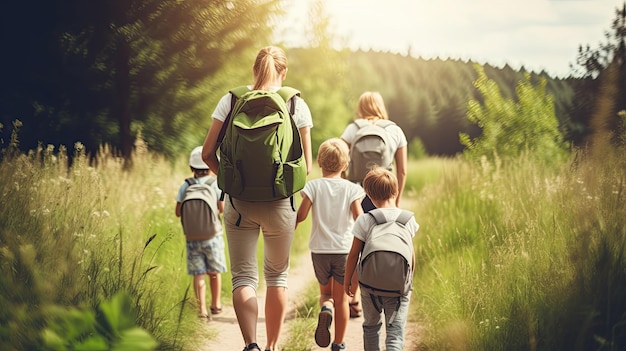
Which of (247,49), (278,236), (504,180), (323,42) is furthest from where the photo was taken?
(323,42)

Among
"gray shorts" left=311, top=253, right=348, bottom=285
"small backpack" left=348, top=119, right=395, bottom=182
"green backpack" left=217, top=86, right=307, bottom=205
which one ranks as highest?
"small backpack" left=348, top=119, right=395, bottom=182

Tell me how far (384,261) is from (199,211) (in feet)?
7.64

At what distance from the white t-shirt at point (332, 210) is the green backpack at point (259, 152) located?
72 centimetres

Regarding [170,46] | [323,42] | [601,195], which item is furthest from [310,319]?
[323,42]

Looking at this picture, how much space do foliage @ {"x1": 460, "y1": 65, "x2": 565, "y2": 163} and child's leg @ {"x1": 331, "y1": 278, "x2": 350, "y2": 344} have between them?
248 inches

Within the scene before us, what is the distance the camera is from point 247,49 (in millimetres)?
9828

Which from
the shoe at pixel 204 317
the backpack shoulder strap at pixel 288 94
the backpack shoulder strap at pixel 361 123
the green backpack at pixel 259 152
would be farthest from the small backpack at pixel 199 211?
the backpack shoulder strap at pixel 288 94

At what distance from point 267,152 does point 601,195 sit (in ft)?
7.17

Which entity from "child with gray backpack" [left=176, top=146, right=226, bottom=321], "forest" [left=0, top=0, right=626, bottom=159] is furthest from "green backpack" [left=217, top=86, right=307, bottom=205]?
"forest" [left=0, top=0, right=626, bottom=159]

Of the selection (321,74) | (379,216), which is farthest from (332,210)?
(321,74)

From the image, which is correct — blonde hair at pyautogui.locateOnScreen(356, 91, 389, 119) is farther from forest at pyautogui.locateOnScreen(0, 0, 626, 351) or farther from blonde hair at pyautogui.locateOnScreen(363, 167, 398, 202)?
blonde hair at pyautogui.locateOnScreen(363, 167, 398, 202)

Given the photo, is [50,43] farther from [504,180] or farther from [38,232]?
[504,180]

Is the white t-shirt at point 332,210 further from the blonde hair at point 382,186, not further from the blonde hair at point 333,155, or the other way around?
the blonde hair at point 382,186

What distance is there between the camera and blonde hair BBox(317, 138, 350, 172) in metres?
4.67
